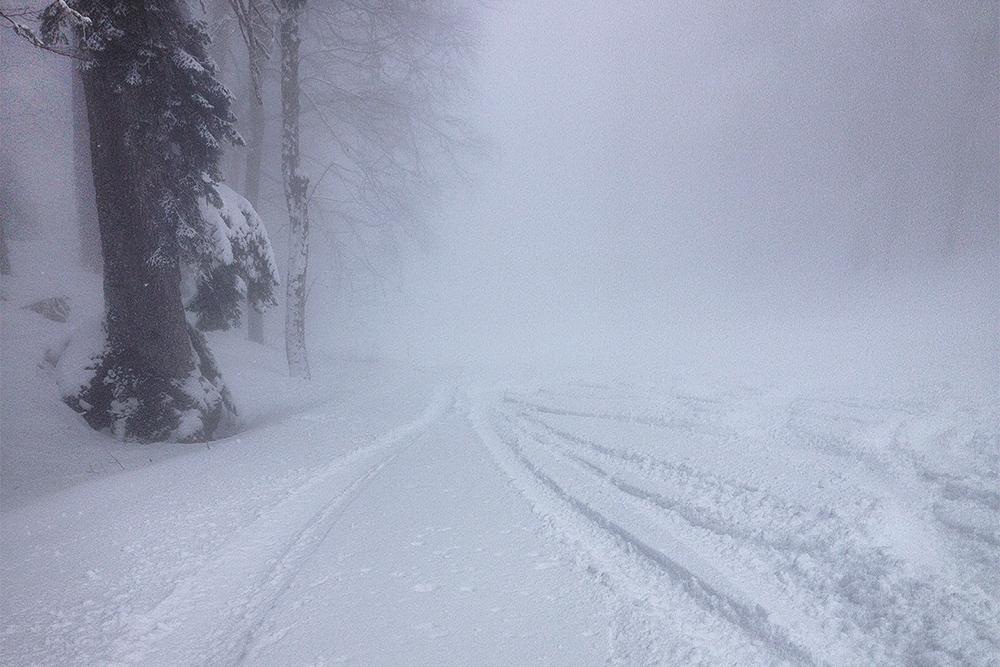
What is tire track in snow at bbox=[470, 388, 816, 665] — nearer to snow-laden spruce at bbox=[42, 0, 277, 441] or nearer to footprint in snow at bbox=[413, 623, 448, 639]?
footprint in snow at bbox=[413, 623, 448, 639]

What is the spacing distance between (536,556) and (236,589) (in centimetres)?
177

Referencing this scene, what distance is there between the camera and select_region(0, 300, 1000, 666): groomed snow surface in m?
2.39

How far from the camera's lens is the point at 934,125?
862 inches

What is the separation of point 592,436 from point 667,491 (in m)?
1.89

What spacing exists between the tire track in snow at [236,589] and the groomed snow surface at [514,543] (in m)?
0.02

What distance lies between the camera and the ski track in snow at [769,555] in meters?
2.26

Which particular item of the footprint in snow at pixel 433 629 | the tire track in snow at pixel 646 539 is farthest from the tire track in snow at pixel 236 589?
the tire track in snow at pixel 646 539

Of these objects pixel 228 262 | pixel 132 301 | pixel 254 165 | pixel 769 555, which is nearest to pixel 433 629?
pixel 769 555

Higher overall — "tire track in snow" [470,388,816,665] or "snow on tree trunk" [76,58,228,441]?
"snow on tree trunk" [76,58,228,441]

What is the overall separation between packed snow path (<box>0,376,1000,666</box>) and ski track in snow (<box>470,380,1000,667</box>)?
0.01m

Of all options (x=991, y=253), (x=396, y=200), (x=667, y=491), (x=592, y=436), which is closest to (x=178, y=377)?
(x=592, y=436)

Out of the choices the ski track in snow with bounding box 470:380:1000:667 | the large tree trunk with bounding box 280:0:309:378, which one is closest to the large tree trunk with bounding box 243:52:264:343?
the large tree trunk with bounding box 280:0:309:378

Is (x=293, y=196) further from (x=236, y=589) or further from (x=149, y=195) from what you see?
(x=236, y=589)

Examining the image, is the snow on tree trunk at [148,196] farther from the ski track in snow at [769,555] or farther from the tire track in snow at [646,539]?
the ski track in snow at [769,555]
